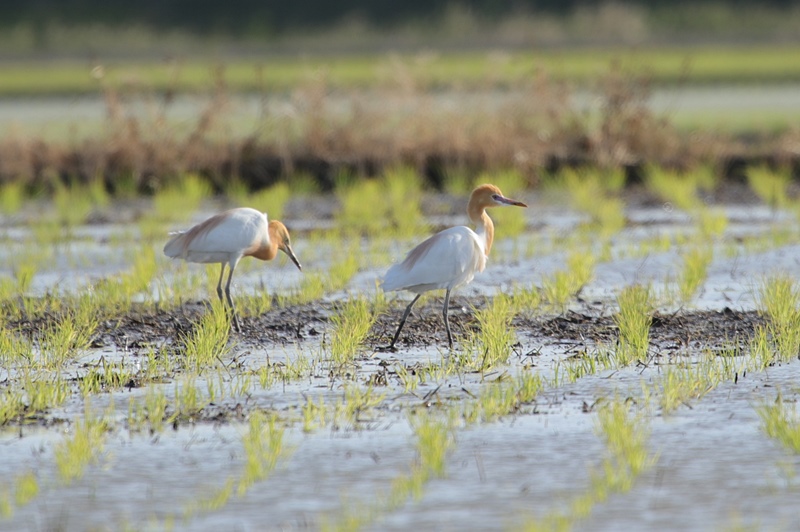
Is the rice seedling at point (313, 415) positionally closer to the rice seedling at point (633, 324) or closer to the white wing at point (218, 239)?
the rice seedling at point (633, 324)

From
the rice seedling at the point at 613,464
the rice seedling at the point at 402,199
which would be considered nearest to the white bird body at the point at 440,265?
the rice seedling at the point at 613,464

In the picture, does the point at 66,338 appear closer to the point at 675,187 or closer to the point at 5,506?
the point at 5,506

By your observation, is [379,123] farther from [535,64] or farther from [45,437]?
[45,437]

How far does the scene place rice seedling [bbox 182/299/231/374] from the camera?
6.37 meters

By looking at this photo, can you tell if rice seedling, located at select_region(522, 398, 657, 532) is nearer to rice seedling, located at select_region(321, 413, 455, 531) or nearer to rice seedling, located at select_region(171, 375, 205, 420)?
rice seedling, located at select_region(321, 413, 455, 531)

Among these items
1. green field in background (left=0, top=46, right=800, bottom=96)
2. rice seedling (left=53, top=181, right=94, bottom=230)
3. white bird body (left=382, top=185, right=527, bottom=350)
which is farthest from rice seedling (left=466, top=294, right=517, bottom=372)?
green field in background (left=0, top=46, right=800, bottom=96)

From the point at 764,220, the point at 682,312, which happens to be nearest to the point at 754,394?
the point at 682,312

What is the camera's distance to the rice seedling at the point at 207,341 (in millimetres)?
6371

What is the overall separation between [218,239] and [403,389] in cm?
206

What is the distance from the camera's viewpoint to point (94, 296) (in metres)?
7.87

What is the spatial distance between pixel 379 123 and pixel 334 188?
2.80 ft

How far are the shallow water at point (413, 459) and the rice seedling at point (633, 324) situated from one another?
13 centimetres

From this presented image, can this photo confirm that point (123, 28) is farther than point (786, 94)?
Yes

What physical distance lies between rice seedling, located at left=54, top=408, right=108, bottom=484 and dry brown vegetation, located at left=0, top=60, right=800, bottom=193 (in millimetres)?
9780
